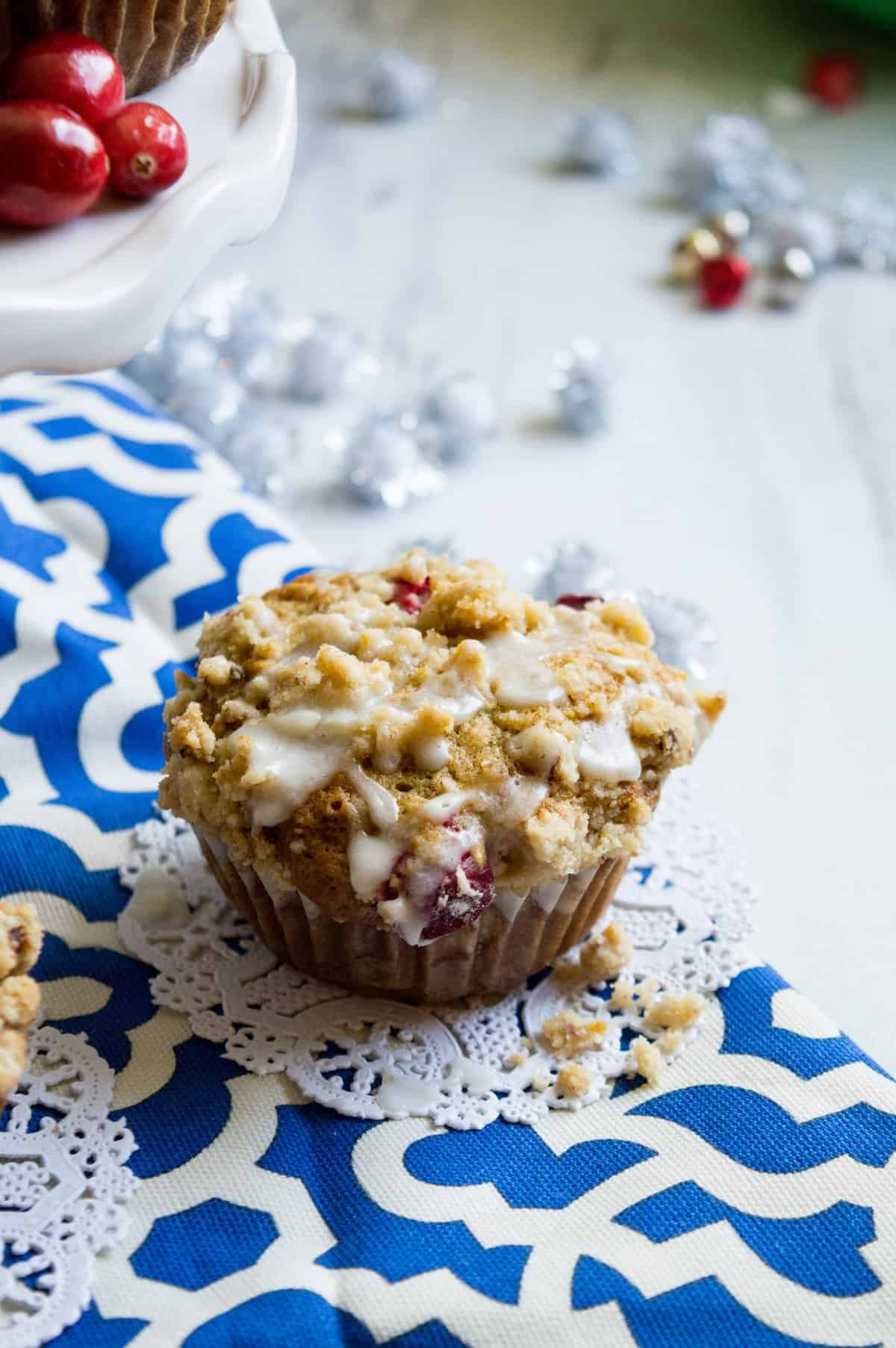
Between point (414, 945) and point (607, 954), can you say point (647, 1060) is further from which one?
point (414, 945)

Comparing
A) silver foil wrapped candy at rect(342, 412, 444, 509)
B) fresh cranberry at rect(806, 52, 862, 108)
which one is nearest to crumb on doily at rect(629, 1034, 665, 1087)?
silver foil wrapped candy at rect(342, 412, 444, 509)

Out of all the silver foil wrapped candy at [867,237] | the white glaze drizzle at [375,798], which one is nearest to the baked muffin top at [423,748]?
the white glaze drizzle at [375,798]

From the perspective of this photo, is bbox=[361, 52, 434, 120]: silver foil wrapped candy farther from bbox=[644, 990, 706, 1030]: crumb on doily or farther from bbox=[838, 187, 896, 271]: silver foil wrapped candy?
bbox=[644, 990, 706, 1030]: crumb on doily

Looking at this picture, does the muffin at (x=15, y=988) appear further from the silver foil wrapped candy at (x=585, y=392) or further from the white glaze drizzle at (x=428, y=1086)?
the silver foil wrapped candy at (x=585, y=392)

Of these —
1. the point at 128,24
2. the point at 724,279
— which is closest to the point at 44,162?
the point at 128,24

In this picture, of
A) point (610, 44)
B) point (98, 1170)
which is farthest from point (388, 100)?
point (98, 1170)

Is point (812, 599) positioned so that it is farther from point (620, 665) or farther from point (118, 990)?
point (118, 990)

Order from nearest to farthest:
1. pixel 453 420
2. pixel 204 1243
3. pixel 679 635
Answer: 1. pixel 204 1243
2. pixel 679 635
3. pixel 453 420

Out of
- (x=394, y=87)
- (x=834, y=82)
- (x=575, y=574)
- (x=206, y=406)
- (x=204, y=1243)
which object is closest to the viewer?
(x=204, y=1243)

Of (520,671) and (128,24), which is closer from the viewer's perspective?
(128,24)
